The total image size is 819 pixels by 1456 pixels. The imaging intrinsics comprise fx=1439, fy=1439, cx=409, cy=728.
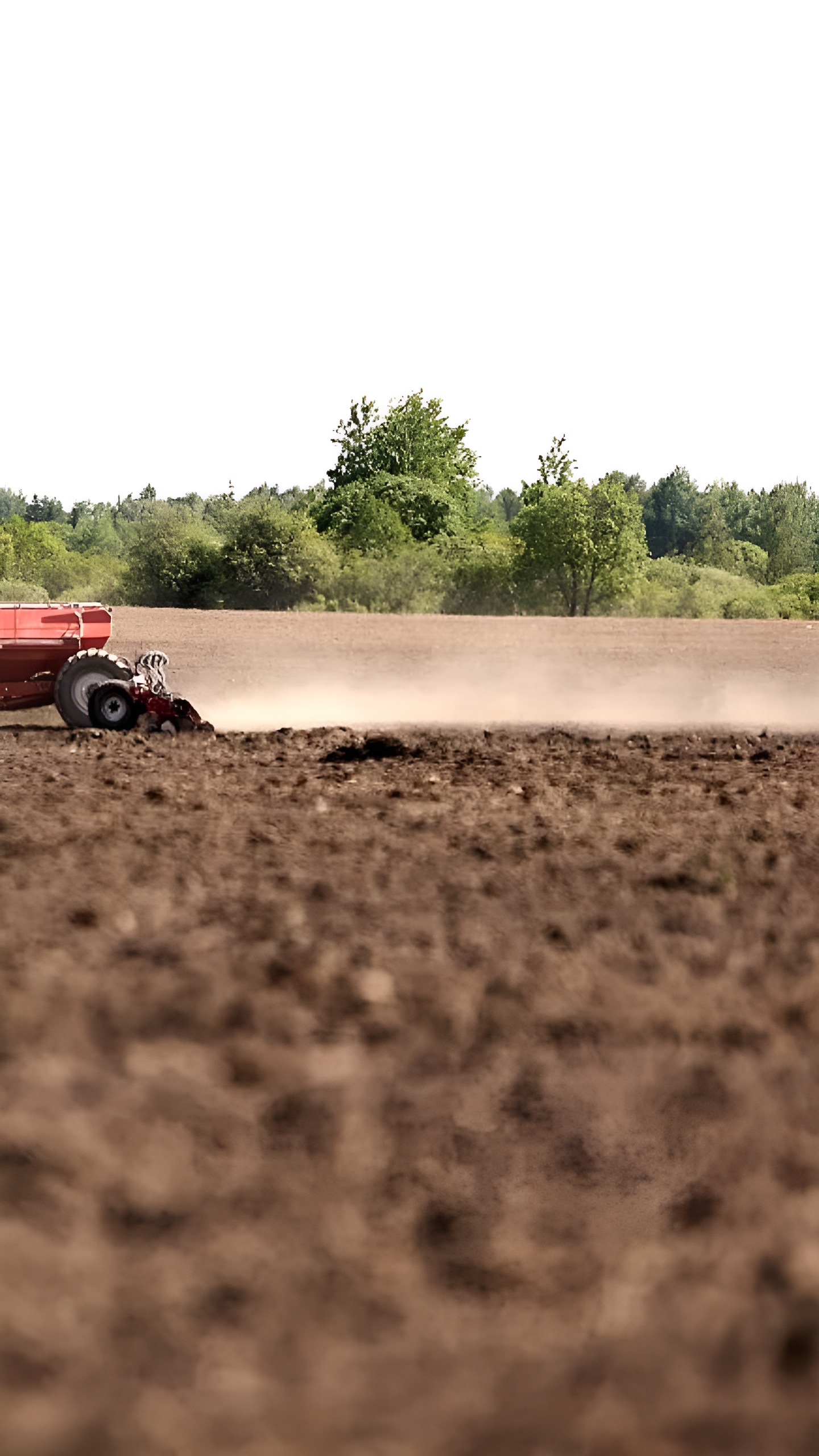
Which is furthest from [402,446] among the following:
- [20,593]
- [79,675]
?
[79,675]

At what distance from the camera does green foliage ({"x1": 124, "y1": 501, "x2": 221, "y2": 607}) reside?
63688 millimetres

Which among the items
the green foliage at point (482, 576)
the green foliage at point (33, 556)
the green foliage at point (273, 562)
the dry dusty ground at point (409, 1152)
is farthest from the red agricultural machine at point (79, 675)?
the green foliage at point (33, 556)

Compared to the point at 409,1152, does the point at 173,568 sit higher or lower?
higher

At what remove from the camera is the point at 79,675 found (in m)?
17.8

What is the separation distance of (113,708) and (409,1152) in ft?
43.9

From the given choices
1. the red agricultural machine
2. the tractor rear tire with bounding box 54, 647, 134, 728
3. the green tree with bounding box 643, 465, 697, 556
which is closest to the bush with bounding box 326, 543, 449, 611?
the red agricultural machine

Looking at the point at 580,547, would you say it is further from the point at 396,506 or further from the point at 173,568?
the point at 173,568

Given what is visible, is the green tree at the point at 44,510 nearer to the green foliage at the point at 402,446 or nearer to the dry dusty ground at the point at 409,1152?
the green foliage at the point at 402,446

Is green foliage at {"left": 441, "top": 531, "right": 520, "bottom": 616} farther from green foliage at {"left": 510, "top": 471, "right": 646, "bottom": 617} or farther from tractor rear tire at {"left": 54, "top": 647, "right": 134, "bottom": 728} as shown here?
tractor rear tire at {"left": 54, "top": 647, "right": 134, "bottom": 728}

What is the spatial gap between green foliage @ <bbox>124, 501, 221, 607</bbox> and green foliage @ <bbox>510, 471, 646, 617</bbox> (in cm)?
1826

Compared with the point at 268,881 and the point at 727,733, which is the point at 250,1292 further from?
the point at 727,733

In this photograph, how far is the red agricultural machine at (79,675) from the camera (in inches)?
696

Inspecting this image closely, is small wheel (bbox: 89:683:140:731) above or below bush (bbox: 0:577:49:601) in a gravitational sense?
below

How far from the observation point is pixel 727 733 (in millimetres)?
19625
